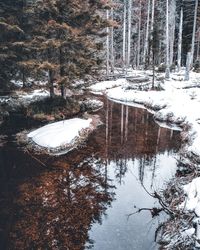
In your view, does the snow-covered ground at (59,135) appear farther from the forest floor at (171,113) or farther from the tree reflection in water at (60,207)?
the tree reflection in water at (60,207)

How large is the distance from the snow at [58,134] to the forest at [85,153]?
6 centimetres

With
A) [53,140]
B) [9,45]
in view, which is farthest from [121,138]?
[9,45]

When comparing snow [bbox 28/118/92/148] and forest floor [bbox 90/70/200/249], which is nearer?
forest floor [bbox 90/70/200/249]

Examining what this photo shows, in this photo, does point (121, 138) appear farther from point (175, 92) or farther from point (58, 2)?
point (175, 92)

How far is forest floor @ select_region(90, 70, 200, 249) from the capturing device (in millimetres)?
6547

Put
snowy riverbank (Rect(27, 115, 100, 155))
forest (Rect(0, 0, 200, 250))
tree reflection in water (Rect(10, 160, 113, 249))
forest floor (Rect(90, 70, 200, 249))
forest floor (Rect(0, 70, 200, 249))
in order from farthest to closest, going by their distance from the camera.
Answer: snowy riverbank (Rect(27, 115, 100, 155)) < forest (Rect(0, 0, 200, 250)) < tree reflection in water (Rect(10, 160, 113, 249)) < forest floor (Rect(0, 70, 200, 249)) < forest floor (Rect(90, 70, 200, 249))

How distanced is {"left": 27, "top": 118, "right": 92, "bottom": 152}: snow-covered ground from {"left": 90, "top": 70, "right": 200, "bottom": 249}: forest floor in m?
5.14

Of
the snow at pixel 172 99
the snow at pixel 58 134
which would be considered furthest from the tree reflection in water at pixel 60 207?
the snow at pixel 172 99

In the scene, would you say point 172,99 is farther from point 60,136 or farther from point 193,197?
point 193,197

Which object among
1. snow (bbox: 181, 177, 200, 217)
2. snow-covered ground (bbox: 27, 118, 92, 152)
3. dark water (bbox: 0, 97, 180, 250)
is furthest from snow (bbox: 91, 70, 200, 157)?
snow-covered ground (bbox: 27, 118, 92, 152)

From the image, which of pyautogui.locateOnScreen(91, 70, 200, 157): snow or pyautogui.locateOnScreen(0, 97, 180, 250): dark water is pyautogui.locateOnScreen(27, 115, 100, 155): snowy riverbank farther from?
pyautogui.locateOnScreen(91, 70, 200, 157): snow

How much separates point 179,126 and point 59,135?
282 inches

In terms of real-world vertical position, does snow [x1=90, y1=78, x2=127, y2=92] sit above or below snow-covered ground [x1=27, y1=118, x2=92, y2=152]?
above

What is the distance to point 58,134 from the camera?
13.5 meters
